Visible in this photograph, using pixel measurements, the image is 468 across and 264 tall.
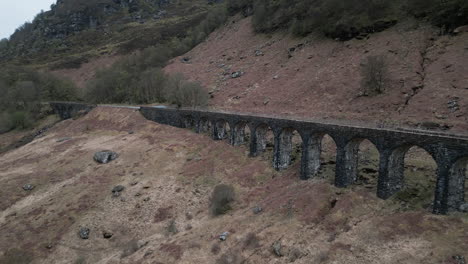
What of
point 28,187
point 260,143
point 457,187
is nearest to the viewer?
point 457,187

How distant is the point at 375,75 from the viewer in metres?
42.4

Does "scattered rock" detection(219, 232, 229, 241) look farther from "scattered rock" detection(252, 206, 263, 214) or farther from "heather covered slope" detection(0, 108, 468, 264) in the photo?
"scattered rock" detection(252, 206, 263, 214)

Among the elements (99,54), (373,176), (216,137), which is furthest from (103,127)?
(99,54)

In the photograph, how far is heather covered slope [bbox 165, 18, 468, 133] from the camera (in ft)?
121

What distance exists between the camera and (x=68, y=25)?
607 feet

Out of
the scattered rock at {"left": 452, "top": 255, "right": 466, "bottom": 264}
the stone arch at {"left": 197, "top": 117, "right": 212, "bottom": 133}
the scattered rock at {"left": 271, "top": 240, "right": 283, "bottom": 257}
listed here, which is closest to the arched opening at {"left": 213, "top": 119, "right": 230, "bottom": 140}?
the stone arch at {"left": 197, "top": 117, "right": 212, "bottom": 133}

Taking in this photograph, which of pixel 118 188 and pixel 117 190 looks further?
pixel 118 188

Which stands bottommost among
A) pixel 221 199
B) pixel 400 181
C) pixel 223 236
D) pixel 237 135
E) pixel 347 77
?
pixel 223 236

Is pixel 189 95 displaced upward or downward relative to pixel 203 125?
upward

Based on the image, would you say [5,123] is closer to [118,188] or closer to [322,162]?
[118,188]

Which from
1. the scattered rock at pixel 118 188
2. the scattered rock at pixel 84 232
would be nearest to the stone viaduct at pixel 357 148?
the scattered rock at pixel 118 188

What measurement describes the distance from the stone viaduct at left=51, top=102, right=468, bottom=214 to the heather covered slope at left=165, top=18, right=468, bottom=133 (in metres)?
5.11

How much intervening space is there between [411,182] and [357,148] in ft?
15.3

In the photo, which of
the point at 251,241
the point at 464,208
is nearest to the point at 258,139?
the point at 251,241
